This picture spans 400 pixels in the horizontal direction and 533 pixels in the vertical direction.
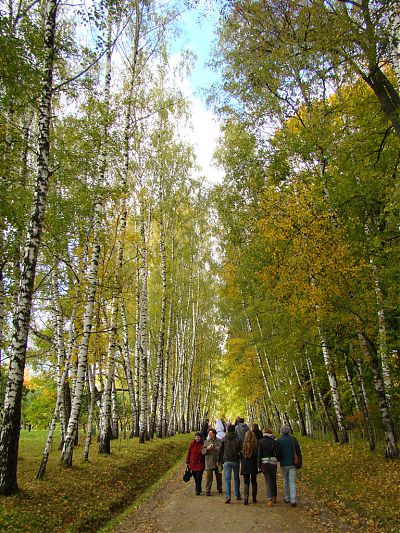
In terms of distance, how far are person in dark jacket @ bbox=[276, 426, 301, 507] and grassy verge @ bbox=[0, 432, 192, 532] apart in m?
3.77

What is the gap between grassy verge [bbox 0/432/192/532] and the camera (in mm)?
6336

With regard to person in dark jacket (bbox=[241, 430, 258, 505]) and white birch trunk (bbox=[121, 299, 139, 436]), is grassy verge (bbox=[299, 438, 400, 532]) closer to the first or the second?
person in dark jacket (bbox=[241, 430, 258, 505])

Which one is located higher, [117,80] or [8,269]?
[117,80]

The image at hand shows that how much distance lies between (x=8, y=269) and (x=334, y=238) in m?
9.59

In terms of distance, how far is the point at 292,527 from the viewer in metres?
6.49

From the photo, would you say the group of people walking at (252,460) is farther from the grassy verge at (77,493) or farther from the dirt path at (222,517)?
the grassy verge at (77,493)

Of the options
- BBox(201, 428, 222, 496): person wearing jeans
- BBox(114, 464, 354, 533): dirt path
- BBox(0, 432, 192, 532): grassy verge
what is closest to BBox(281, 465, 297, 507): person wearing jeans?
BBox(114, 464, 354, 533): dirt path

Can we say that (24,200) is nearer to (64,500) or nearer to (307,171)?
(64,500)

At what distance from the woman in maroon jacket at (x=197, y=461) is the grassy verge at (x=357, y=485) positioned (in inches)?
107

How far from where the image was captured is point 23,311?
746 cm

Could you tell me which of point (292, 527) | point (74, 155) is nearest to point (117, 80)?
point (74, 155)

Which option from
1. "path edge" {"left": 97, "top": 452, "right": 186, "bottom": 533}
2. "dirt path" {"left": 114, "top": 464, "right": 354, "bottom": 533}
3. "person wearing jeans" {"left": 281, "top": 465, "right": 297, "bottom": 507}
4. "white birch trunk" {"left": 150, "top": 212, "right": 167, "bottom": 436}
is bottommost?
"dirt path" {"left": 114, "top": 464, "right": 354, "bottom": 533}

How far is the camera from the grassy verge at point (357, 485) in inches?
260

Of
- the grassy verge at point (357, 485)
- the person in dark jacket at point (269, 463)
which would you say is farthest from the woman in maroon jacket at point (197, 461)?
the grassy verge at point (357, 485)
